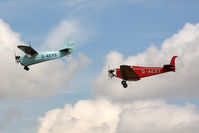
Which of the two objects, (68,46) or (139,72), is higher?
(68,46)

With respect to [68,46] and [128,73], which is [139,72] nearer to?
[128,73]

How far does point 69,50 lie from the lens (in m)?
60.0

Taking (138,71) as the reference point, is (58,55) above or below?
above

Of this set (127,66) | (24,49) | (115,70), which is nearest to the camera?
(127,66)

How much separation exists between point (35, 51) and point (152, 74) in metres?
18.5

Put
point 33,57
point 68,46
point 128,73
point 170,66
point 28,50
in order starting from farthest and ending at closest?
point 68,46 → point 33,57 → point 28,50 → point 170,66 → point 128,73

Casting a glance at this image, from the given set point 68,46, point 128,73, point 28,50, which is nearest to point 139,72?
point 128,73

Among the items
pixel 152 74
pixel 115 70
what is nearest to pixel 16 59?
pixel 115 70

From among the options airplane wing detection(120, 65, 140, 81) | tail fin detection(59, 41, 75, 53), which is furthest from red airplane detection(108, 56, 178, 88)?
tail fin detection(59, 41, 75, 53)

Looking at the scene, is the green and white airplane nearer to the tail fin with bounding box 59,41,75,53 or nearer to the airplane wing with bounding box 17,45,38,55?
the airplane wing with bounding box 17,45,38,55

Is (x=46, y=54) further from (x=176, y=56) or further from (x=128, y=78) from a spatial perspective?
(x=176, y=56)

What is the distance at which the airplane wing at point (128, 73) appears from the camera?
1870 inches

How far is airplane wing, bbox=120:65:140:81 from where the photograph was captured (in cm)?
4750

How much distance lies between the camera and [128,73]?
4856cm
